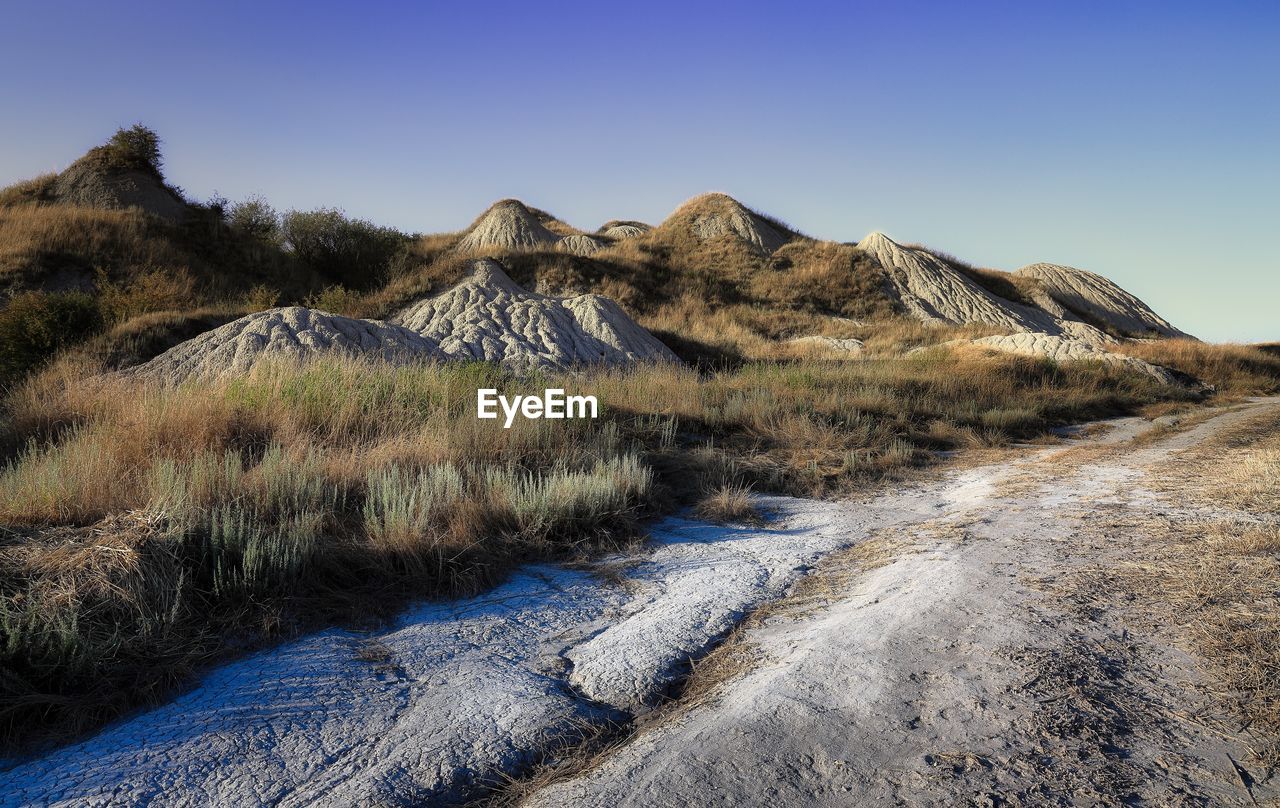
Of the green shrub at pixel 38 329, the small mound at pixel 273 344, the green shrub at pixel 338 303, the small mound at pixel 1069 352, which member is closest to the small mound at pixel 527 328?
the green shrub at pixel 338 303

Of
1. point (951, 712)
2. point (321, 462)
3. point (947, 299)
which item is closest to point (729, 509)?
point (321, 462)

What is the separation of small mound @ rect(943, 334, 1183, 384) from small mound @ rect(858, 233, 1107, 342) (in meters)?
12.3

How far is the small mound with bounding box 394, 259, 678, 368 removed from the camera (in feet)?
59.6

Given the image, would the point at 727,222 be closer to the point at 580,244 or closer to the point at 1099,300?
the point at 580,244

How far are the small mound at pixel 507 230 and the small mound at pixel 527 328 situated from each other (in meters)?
16.2

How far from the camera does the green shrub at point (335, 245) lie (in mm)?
29156

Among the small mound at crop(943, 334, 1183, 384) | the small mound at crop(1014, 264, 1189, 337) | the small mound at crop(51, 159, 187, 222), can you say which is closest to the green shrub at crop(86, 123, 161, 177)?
the small mound at crop(51, 159, 187, 222)

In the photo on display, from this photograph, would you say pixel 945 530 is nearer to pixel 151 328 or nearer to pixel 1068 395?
pixel 1068 395

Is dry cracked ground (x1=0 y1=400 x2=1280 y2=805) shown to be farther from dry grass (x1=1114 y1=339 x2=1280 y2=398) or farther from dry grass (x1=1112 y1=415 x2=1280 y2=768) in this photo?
dry grass (x1=1114 y1=339 x2=1280 y2=398)

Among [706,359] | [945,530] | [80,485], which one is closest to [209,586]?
[80,485]

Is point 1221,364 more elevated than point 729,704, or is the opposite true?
point 1221,364

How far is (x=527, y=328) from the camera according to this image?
19.5 meters

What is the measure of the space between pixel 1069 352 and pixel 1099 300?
2609 centimetres

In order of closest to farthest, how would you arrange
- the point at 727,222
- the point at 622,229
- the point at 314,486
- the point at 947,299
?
the point at 314,486 < the point at 947,299 < the point at 727,222 < the point at 622,229
